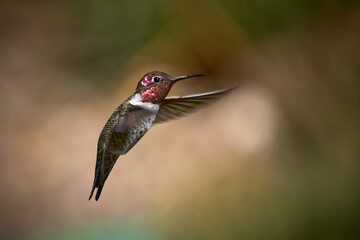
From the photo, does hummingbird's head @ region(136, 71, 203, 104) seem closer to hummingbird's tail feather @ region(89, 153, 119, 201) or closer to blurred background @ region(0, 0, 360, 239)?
hummingbird's tail feather @ region(89, 153, 119, 201)

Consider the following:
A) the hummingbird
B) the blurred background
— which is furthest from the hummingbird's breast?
the blurred background

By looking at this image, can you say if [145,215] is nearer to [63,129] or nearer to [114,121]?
[63,129]

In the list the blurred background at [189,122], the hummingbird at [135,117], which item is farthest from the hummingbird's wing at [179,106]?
the blurred background at [189,122]

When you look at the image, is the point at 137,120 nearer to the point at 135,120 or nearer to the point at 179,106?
the point at 135,120

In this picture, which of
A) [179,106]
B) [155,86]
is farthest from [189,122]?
[155,86]

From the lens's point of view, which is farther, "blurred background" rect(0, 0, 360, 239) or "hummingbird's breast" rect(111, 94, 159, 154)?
A: "blurred background" rect(0, 0, 360, 239)

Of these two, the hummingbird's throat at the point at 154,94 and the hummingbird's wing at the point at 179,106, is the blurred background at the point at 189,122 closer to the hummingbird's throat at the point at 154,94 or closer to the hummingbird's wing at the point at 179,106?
the hummingbird's wing at the point at 179,106

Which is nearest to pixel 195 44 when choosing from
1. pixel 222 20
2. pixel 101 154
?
pixel 222 20
